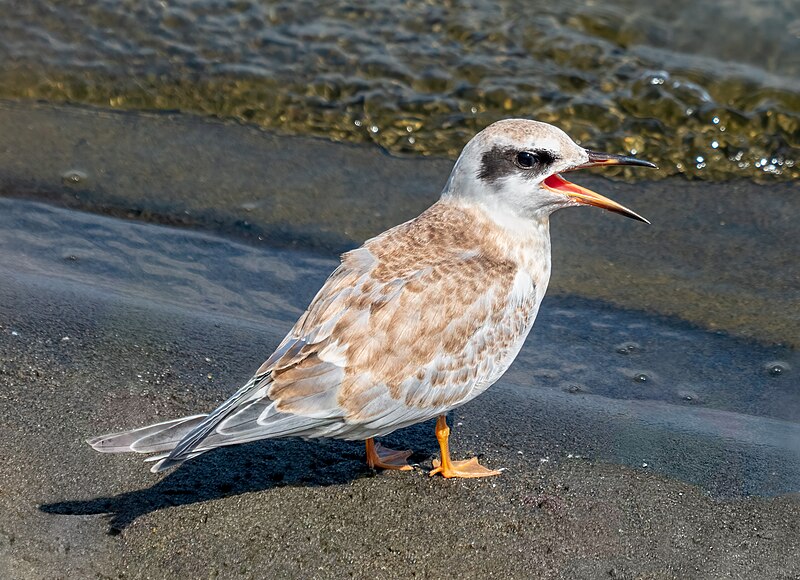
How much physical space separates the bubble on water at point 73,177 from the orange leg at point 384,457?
3.41m

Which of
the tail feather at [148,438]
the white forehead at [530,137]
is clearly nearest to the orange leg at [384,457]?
the tail feather at [148,438]

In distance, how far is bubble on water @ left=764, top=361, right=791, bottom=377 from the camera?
5.19 meters

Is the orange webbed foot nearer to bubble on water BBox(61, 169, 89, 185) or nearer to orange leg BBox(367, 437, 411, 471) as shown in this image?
orange leg BBox(367, 437, 411, 471)

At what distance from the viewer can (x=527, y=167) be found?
14.4ft

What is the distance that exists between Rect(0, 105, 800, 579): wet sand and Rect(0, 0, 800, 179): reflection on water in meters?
0.68

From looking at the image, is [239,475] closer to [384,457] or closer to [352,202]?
[384,457]

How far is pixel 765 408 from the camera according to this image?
4941 mm

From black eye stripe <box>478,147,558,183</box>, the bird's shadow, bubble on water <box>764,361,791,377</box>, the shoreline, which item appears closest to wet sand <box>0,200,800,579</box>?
the bird's shadow

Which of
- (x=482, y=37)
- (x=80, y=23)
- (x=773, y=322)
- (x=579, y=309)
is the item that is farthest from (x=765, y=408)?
(x=80, y=23)

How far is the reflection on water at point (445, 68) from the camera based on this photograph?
7719 millimetres

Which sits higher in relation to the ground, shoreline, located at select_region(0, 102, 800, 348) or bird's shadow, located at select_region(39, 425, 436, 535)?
shoreline, located at select_region(0, 102, 800, 348)

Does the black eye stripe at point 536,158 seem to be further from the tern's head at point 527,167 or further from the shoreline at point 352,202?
the shoreline at point 352,202

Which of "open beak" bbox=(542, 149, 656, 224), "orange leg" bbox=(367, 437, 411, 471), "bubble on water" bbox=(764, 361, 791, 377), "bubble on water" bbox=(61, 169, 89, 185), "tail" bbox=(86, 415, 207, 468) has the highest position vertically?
"open beak" bbox=(542, 149, 656, 224)

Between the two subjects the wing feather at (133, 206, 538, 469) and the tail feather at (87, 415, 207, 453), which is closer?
the tail feather at (87, 415, 207, 453)
